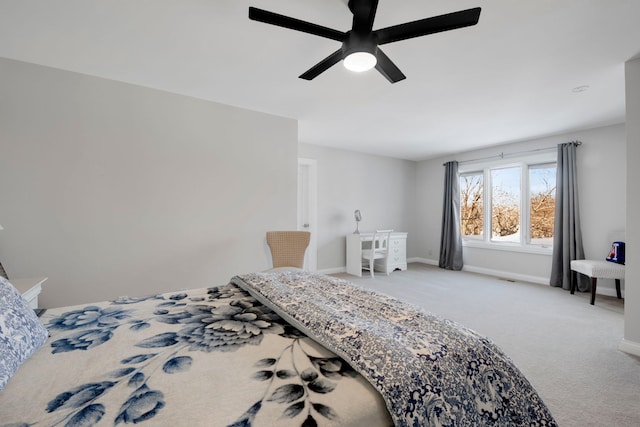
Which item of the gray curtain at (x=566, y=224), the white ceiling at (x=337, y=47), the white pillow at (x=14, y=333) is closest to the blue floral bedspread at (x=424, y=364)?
the white pillow at (x=14, y=333)

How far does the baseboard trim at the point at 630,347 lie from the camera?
2291 mm

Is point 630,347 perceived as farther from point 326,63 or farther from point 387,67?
point 326,63

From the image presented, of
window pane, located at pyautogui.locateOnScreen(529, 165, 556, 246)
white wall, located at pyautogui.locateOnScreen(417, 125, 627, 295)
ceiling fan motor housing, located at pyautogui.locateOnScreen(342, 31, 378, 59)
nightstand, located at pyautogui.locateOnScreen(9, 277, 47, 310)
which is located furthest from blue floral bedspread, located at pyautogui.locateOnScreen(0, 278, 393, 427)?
window pane, located at pyautogui.locateOnScreen(529, 165, 556, 246)

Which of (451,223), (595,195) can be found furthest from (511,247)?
(595,195)

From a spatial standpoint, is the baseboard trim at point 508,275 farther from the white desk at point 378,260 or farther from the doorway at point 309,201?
the doorway at point 309,201

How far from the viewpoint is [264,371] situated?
0.89 meters

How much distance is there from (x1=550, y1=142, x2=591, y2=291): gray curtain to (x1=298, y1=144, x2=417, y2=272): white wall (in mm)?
2809

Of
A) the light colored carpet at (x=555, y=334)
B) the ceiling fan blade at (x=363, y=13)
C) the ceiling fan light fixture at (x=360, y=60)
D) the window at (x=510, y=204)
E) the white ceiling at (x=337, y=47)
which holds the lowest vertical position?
A: the light colored carpet at (x=555, y=334)

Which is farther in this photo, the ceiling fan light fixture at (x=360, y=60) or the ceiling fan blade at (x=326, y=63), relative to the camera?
the ceiling fan blade at (x=326, y=63)

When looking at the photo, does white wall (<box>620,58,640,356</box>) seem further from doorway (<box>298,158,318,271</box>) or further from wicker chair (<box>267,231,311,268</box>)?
doorway (<box>298,158,318,271</box>)

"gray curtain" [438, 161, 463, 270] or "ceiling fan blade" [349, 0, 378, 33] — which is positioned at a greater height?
"ceiling fan blade" [349, 0, 378, 33]

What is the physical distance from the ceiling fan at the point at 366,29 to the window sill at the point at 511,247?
461 cm

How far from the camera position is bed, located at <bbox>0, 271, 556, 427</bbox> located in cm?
72

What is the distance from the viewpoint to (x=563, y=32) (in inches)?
76.0
